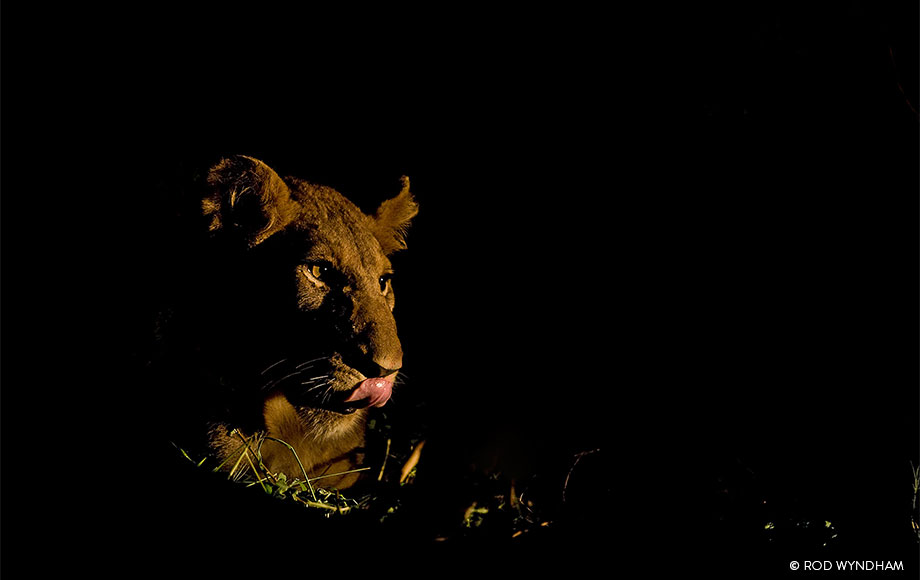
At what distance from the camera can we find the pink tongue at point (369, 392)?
1.77 meters

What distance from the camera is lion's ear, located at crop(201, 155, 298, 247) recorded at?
5.95ft

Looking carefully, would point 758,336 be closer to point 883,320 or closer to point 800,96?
point 883,320

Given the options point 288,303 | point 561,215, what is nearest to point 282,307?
point 288,303

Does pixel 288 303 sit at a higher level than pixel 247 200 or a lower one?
lower

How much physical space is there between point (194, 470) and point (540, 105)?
81.6 inches

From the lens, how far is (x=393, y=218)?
2.34 metres

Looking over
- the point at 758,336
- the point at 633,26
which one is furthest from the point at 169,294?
the point at 758,336

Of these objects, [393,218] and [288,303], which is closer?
[288,303]

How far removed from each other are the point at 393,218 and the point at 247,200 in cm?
64

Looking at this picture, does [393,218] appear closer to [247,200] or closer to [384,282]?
[384,282]

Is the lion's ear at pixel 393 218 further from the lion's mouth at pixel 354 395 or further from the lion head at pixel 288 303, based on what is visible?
the lion's mouth at pixel 354 395

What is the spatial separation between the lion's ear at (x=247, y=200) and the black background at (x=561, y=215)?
1.62ft

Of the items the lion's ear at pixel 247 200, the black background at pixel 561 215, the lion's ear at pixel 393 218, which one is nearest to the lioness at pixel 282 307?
the lion's ear at pixel 247 200

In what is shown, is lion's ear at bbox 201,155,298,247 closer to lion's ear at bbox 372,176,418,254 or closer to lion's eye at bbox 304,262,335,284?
lion's eye at bbox 304,262,335,284
